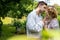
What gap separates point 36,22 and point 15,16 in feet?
1.70

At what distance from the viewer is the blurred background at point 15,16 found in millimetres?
4684

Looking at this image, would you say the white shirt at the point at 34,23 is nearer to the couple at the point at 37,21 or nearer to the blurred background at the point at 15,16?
the couple at the point at 37,21

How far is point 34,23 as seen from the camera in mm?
4582

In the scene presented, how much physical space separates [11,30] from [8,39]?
0.20 metres

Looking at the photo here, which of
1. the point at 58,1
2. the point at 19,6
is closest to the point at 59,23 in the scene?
the point at 58,1

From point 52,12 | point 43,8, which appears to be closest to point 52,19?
point 52,12

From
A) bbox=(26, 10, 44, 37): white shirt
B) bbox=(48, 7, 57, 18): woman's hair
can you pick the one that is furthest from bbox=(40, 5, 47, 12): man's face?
bbox=(48, 7, 57, 18): woman's hair

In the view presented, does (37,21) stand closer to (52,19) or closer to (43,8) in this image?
(43,8)

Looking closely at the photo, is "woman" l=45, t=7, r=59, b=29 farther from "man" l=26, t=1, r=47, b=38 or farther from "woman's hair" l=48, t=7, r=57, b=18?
"man" l=26, t=1, r=47, b=38

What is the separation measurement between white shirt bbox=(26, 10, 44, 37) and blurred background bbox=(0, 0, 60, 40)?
255mm

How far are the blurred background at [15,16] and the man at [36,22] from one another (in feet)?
0.70

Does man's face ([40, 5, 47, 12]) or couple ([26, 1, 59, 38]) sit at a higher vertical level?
man's face ([40, 5, 47, 12])

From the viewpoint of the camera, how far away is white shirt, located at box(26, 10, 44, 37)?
4.57 m

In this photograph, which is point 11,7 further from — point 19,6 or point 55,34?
point 55,34
